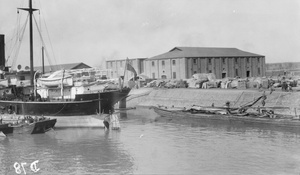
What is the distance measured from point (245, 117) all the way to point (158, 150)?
14072 mm

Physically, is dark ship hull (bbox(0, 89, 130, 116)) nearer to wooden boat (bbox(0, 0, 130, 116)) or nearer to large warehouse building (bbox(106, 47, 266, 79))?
wooden boat (bbox(0, 0, 130, 116))

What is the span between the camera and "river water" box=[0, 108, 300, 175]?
23234mm

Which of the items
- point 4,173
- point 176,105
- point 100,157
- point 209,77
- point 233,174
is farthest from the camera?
point 209,77

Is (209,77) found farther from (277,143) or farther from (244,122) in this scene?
(277,143)

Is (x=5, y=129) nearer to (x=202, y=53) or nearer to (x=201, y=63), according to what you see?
(x=201, y=63)

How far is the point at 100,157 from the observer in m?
26.5

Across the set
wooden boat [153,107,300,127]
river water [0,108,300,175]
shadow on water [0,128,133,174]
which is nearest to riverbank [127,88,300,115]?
wooden boat [153,107,300,127]

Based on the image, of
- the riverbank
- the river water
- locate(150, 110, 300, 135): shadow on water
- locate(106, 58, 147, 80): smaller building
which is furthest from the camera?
locate(106, 58, 147, 80): smaller building

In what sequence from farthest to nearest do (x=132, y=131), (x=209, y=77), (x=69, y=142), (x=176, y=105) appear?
1. (x=209, y=77)
2. (x=176, y=105)
3. (x=132, y=131)
4. (x=69, y=142)

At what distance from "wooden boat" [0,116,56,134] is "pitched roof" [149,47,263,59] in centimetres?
4274

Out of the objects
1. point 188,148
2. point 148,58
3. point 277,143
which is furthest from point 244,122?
point 148,58

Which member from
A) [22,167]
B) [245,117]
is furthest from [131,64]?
[22,167]

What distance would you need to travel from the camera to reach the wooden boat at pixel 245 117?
35062mm

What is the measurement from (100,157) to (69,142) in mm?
6645
